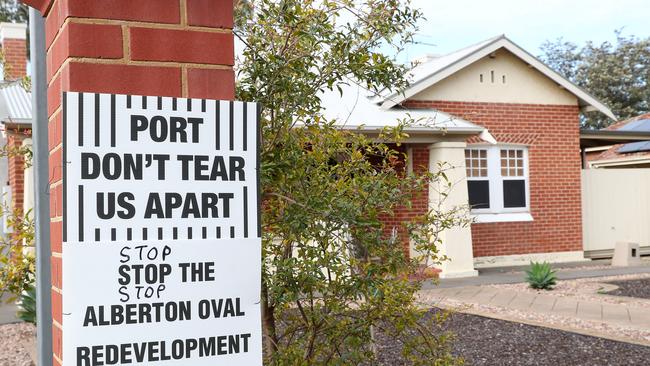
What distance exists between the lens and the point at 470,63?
15.5m

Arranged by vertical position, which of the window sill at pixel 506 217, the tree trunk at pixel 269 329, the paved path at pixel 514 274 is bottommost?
the paved path at pixel 514 274

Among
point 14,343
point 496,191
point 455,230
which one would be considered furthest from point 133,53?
point 496,191

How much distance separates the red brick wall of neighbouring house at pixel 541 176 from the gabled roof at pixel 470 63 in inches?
18.5

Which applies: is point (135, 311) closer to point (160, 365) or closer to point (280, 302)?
point (160, 365)

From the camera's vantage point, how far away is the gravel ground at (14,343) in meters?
7.47

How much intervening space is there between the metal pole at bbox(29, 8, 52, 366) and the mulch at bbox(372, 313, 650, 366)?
3684 millimetres

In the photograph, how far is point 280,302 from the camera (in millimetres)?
3592

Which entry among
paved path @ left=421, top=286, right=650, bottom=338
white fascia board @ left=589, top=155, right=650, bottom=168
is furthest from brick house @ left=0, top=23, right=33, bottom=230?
white fascia board @ left=589, top=155, right=650, bottom=168

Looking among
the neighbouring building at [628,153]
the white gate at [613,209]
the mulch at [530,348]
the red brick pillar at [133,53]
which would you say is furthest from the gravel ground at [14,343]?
the neighbouring building at [628,153]

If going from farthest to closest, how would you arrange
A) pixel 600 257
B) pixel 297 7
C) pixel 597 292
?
1. pixel 600 257
2. pixel 597 292
3. pixel 297 7

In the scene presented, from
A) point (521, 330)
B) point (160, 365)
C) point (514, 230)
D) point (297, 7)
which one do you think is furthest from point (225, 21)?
point (514, 230)

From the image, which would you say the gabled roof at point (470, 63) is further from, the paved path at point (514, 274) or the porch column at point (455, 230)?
the paved path at point (514, 274)

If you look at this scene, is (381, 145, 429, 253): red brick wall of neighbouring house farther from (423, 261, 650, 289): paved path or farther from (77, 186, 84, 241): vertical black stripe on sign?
(77, 186, 84, 241): vertical black stripe on sign

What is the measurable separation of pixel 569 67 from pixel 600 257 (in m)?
33.1
